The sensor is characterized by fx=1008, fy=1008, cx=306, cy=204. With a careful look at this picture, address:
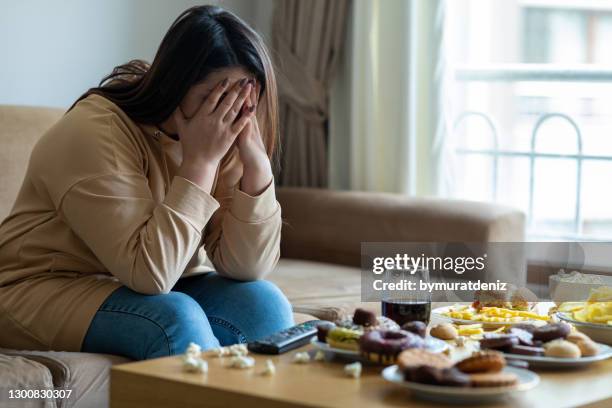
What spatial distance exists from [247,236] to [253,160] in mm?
146

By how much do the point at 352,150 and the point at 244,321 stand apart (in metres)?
1.84

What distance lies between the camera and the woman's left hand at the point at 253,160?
1.89 meters

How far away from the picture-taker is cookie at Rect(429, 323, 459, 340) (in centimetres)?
160

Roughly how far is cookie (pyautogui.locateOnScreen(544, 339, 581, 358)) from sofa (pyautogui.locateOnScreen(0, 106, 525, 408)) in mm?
612

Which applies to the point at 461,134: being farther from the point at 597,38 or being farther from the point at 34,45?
the point at 34,45

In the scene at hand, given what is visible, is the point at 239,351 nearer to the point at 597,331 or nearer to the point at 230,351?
the point at 230,351

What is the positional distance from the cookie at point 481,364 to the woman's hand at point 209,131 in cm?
67

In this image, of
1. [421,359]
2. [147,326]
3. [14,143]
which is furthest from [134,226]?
[14,143]

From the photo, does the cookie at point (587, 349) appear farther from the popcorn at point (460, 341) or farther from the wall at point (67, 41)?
the wall at point (67, 41)

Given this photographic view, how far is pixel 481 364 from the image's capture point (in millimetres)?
1267

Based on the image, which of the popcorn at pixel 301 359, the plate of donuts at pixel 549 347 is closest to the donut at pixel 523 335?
the plate of donuts at pixel 549 347

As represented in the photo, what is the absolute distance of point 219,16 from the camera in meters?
1.86

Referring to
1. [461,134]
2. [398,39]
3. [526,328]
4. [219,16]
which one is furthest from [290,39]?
[526,328]

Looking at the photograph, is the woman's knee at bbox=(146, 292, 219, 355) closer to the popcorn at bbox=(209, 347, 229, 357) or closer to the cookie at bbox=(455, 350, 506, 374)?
the popcorn at bbox=(209, 347, 229, 357)
